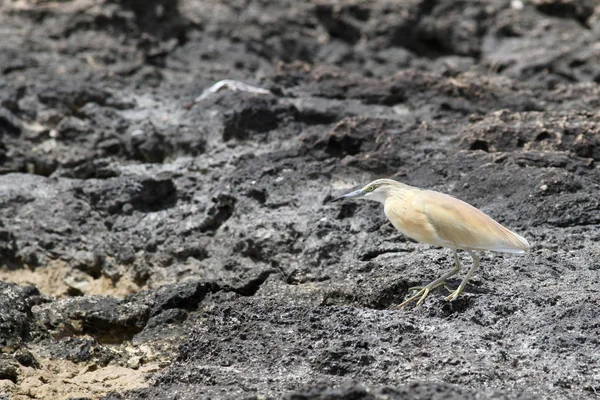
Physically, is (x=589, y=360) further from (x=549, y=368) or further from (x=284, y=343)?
(x=284, y=343)

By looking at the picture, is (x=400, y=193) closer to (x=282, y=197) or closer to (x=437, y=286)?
(x=437, y=286)

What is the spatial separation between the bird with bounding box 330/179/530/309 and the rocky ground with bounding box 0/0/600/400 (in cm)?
14

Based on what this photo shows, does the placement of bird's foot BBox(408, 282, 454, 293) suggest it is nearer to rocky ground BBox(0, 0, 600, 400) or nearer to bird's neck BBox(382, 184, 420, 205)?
rocky ground BBox(0, 0, 600, 400)

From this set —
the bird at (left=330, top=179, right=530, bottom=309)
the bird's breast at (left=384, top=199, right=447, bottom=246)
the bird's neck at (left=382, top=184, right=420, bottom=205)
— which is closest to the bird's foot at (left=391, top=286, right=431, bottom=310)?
the bird at (left=330, top=179, right=530, bottom=309)

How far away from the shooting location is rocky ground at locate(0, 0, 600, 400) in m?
4.02

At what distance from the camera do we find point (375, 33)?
30.6 ft

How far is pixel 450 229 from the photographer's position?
4.39 m

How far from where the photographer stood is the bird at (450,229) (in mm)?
4328

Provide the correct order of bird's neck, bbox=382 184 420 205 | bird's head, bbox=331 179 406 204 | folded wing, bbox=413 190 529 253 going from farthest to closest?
bird's head, bbox=331 179 406 204, bird's neck, bbox=382 184 420 205, folded wing, bbox=413 190 529 253

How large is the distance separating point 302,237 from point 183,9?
15.2ft

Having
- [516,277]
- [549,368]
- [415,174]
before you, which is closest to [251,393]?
[549,368]

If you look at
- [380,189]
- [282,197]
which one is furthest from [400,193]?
[282,197]

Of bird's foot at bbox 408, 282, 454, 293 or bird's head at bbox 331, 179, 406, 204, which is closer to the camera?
bird's foot at bbox 408, 282, 454, 293

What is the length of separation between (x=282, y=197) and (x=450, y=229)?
5.41 feet
